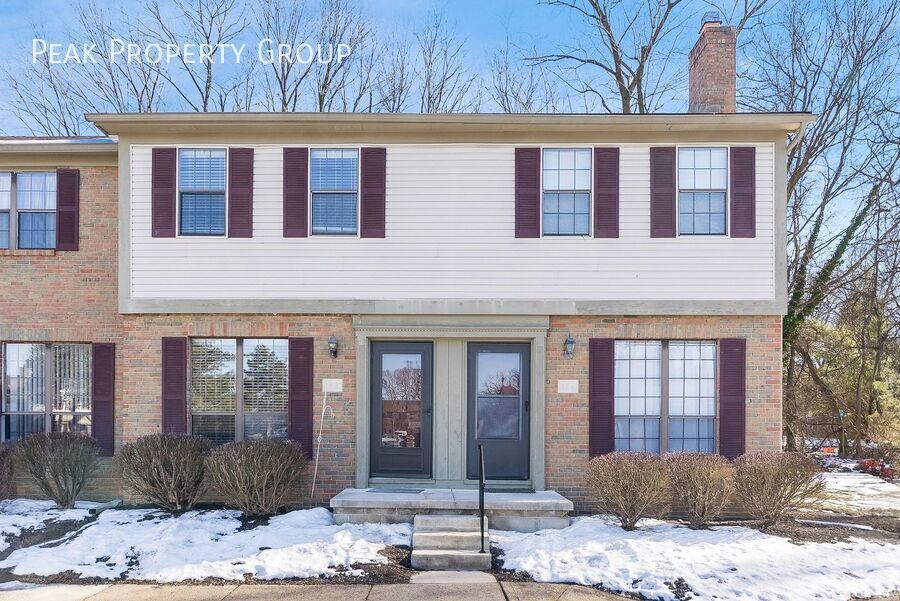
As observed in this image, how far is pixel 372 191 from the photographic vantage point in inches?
338

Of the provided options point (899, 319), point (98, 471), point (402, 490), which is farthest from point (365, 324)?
point (899, 319)

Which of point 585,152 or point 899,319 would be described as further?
point 899,319

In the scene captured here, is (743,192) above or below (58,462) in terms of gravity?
above

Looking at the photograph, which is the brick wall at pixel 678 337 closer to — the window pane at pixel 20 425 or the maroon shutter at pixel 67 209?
the maroon shutter at pixel 67 209

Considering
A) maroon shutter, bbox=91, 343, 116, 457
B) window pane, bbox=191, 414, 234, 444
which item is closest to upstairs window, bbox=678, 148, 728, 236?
window pane, bbox=191, 414, 234, 444

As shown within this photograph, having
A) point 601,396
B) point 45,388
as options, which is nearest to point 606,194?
point 601,396

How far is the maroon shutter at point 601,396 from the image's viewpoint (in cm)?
847

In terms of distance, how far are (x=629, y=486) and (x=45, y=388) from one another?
8855 mm

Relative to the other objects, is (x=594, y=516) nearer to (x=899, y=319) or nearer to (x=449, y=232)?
(x=449, y=232)

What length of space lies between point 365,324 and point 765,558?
5740mm

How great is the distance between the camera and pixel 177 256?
857 cm

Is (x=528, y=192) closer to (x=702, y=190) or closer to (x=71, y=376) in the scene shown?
(x=702, y=190)

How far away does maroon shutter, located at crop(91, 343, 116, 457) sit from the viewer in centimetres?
896

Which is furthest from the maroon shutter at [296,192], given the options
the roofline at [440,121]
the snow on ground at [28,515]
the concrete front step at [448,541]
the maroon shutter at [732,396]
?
the maroon shutter at [732,396]
